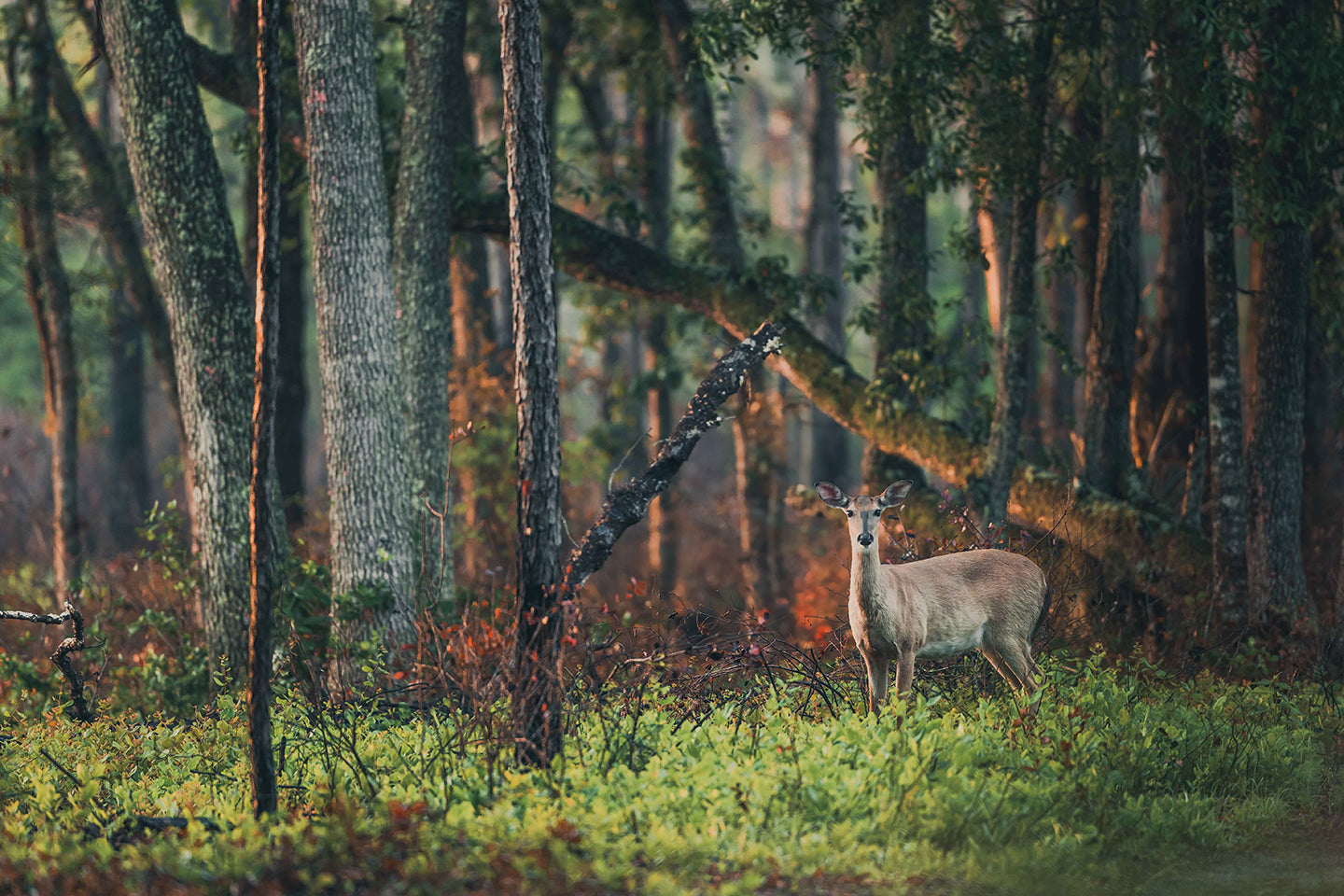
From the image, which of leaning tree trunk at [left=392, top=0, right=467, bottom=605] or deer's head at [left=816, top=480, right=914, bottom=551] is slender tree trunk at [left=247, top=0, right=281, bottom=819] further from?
leaning tree trunk at [left=392, top=0, right=467, bottom=605]

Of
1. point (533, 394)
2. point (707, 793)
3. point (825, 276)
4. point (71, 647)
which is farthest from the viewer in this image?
point (825, 276)

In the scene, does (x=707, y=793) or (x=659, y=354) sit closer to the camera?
(x=707, y=793)

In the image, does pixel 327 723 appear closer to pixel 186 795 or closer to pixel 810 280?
pixel 186 795

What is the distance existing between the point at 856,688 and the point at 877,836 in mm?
2822

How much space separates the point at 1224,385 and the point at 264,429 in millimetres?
9086

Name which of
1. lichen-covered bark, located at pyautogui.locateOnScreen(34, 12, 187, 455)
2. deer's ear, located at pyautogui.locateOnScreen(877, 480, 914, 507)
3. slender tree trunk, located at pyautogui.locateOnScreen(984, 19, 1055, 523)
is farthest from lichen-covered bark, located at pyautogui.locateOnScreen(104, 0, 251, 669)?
slender tree trunk, located at pyautogui.locateOnScreen(984, 19, 1055, 523)

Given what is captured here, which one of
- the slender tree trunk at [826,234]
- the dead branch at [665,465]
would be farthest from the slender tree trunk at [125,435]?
the dead branch at [665,465]

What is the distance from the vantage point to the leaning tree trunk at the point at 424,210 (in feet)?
45.4

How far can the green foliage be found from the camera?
6789 millimetres

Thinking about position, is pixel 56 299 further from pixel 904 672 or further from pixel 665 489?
pixel 904 672

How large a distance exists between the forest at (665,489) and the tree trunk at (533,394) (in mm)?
30

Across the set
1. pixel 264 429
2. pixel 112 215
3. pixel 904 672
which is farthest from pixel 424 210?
pixel 904 672

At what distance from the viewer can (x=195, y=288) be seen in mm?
12625

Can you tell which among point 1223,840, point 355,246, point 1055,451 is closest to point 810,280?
point 1055,451
